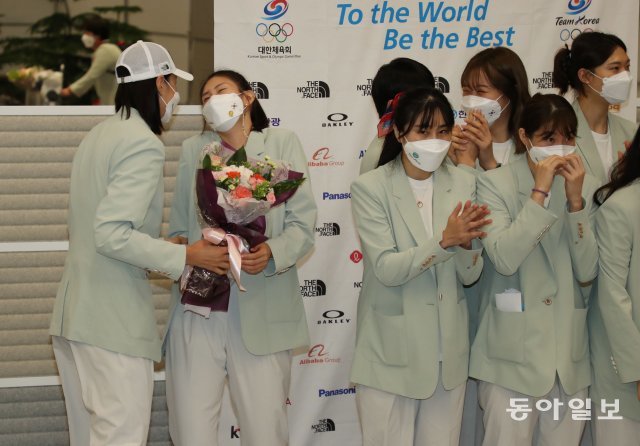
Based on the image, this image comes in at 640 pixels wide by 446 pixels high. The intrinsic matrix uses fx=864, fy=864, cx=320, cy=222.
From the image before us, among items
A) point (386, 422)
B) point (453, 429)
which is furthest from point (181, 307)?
point (453, 429)

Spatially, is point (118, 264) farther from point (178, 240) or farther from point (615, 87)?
point (615, 87)

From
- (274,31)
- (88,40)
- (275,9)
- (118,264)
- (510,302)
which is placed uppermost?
(275,9)

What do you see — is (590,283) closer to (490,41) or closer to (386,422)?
(386,422)

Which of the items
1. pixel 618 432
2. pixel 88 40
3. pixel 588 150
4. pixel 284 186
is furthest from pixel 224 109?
pixel 618 432

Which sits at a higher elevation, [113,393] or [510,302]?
[510,302]

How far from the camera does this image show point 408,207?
3342 mm

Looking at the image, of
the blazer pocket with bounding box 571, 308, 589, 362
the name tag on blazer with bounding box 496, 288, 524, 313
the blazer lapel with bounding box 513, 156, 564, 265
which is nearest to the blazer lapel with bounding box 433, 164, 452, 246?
the blazer lapel with bounding box 513, 156, 564, 265

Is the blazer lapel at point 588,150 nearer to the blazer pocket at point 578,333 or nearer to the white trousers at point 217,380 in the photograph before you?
the blazer pocket at point 578,333

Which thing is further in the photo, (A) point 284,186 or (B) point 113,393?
(A) point 284,186

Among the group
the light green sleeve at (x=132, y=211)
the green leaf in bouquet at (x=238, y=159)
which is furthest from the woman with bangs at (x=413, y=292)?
the light green sleeve at (x=132, y=211)

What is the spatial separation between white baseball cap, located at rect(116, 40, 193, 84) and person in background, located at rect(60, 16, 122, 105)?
1618mm

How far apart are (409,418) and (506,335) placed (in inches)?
19.6

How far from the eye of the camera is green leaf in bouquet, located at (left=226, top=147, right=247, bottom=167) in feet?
10.9

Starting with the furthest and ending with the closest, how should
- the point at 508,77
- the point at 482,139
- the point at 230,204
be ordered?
the point at 508,77 → the point at 482,139 → the point at 230,204
